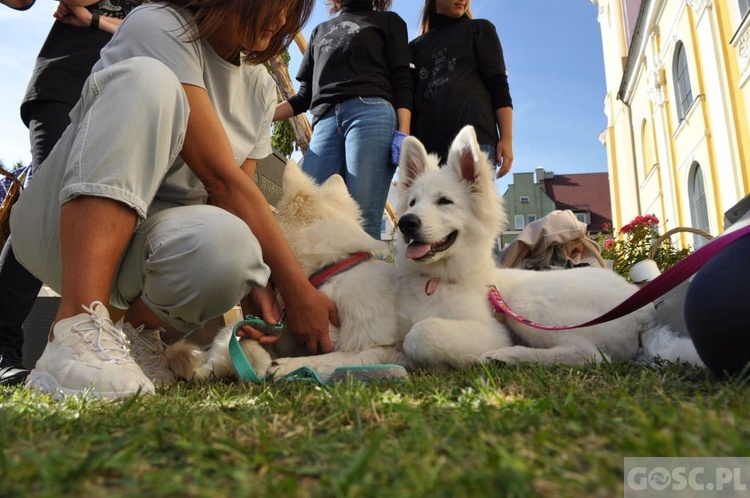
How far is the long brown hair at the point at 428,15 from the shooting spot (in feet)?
14.4

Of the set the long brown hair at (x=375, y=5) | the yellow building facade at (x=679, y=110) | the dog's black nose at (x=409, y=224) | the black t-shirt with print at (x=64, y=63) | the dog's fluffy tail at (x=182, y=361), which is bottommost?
the dog's fluffy tail at (x=182, y=361)

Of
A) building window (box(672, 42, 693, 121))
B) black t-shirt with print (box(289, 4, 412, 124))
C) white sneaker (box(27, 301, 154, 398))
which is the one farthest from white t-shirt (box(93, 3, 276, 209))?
building window (box(672, 42, 693, 121))

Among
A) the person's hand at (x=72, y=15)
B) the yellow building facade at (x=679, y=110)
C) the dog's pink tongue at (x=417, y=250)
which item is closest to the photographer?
the dog's pink tongue at (x=417, y=250)

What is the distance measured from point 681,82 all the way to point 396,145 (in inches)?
622

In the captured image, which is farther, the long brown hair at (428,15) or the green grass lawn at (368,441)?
the long brown hair at (428,15)

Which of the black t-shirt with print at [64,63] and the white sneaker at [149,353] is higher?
the black t-shirt with print at [64,63]

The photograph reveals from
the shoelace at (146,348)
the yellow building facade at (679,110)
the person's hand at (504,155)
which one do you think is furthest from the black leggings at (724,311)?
the yellow building facade at (679,110)

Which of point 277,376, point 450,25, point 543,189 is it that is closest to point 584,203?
point 543,189

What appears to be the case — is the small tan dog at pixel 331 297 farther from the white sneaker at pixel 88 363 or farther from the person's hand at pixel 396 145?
the person's hand at pixel 396 145

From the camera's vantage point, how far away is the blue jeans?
3.67m

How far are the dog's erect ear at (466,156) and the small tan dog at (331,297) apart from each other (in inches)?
26.5

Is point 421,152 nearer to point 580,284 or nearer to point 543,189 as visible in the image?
point 580,284

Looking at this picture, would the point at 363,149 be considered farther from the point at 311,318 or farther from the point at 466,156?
the point at 311,318

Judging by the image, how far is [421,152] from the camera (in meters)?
3.29
